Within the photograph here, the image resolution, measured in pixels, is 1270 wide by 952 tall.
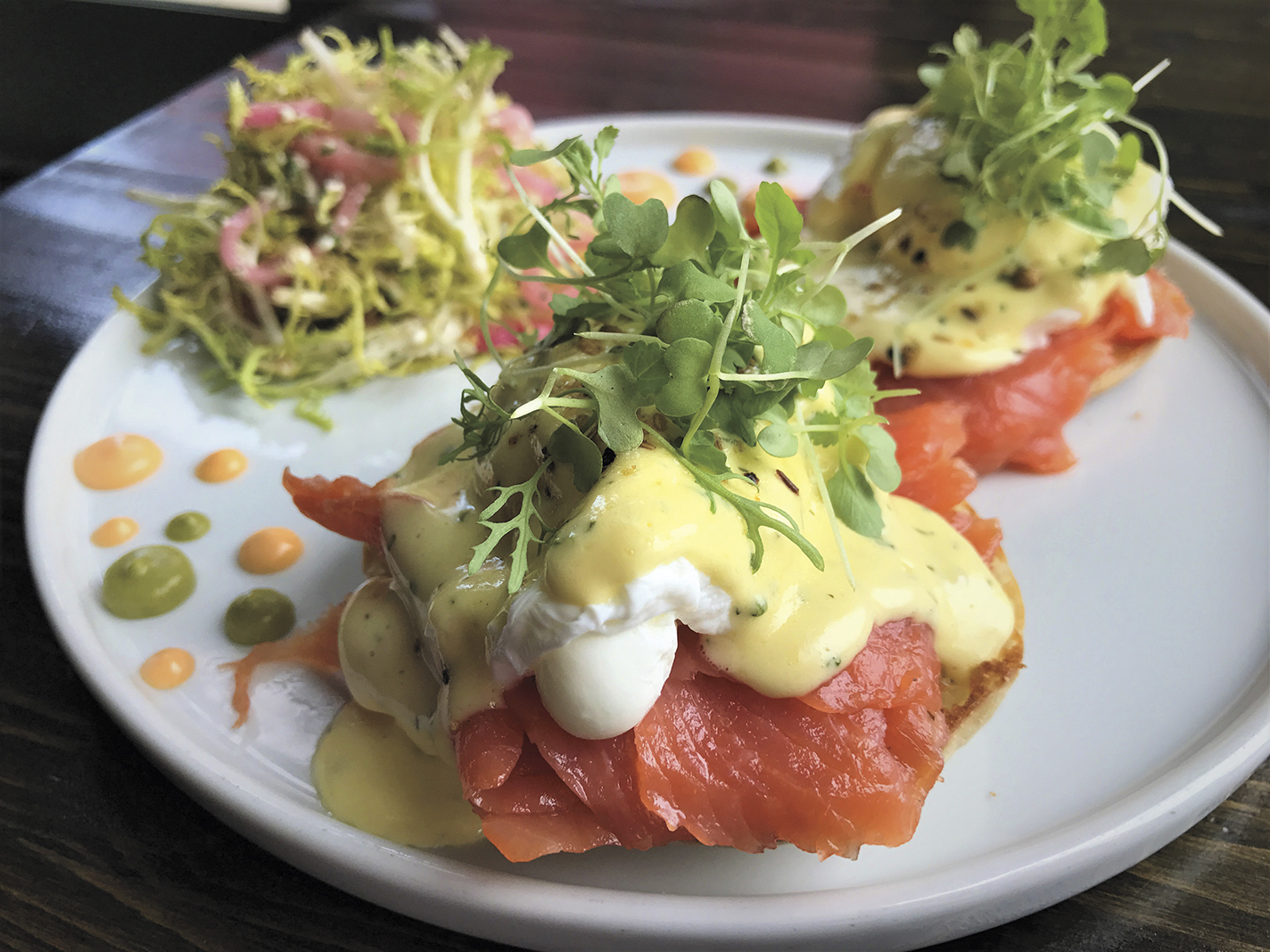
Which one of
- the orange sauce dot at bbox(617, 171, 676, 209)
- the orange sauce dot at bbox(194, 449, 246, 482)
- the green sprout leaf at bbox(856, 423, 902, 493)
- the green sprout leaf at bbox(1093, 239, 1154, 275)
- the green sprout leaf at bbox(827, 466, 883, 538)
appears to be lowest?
the orange sauce dot at bbox(194, 449, 246, 482)

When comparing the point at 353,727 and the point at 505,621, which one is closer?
the point at 505,621

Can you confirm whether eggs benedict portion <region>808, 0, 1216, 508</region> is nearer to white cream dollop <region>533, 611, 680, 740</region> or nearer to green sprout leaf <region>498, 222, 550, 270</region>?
green sprout leaf <region>498, 222, 550, 270</region>

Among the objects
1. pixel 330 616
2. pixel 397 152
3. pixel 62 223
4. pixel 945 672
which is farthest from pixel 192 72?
pixel 945 672

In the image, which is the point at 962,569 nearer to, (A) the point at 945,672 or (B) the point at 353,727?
(A) the point at 945,672

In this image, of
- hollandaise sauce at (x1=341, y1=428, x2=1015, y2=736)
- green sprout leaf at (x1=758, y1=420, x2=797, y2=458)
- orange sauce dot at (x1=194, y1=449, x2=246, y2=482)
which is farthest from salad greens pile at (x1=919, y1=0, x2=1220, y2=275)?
orange sauce dot at (x1=194, y1=449, x2=246, y2=482)

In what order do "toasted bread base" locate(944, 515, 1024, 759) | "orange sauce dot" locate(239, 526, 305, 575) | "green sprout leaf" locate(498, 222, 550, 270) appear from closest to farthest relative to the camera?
"toasted bread base" locate(944, 515, 1024, 759), "green sprout leaf" locate(498, 222, 550, 270), "orange sauce dot" locate(239, 526, 305, 575)
